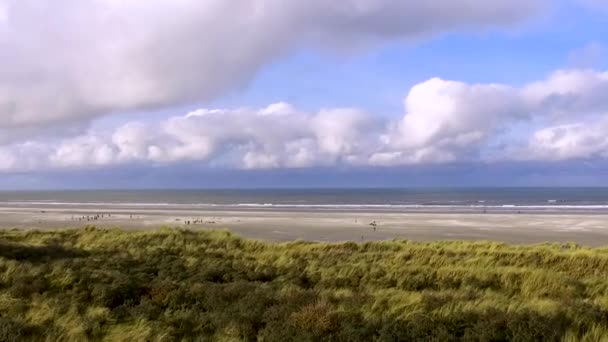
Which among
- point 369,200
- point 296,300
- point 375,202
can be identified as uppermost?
point 369,200

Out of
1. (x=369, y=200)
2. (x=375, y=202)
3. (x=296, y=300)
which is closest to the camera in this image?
(x=296, y=300)

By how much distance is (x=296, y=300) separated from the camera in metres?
9.14

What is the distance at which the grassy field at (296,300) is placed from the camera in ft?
25.2

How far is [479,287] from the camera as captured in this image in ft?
40.6

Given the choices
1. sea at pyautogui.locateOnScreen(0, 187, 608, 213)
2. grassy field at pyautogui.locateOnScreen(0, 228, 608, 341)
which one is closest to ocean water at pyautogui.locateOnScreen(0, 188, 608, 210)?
sea at pyautogui.locateOnScreen(0, 187, 608, 213)

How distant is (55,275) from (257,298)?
4920mm

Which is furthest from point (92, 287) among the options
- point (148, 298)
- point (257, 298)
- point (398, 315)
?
point (398, 315)

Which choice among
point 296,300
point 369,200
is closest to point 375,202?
point 369,200

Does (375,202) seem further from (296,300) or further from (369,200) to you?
(296,300)

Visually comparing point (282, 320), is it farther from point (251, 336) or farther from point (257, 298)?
point (257, 298)

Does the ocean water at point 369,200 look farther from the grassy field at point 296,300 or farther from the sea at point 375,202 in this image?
the grassy field at point 296,300

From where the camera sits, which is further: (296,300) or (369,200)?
(369,200)

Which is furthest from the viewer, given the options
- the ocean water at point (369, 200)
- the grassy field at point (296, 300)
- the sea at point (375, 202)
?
the ocean water at point (369, 200)

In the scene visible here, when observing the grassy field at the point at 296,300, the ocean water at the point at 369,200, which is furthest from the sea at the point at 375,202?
the grassy field at the point at 296,300
